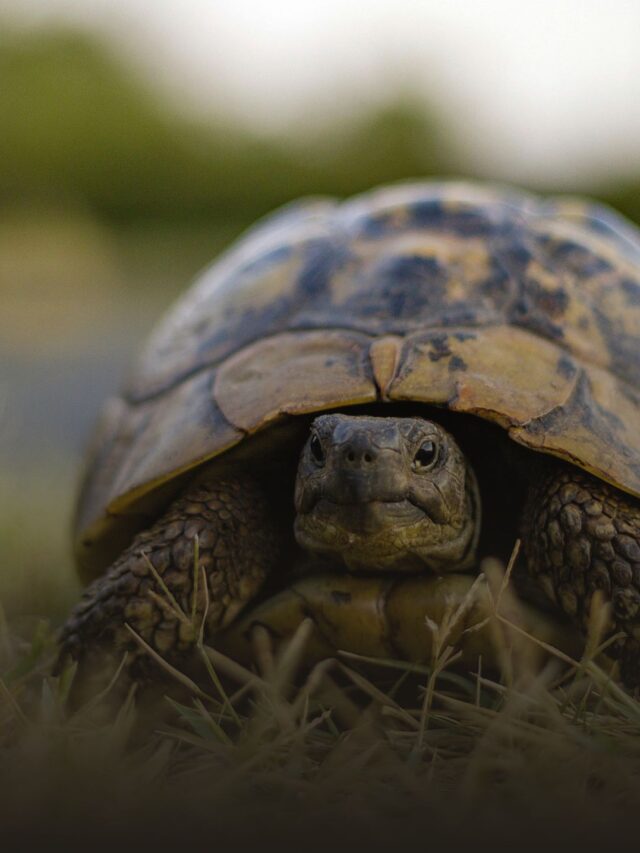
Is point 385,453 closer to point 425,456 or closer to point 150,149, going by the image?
point 425,456

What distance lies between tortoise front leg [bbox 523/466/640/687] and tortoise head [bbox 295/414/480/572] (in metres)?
0.21

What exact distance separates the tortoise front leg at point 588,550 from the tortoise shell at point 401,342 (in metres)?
0.08

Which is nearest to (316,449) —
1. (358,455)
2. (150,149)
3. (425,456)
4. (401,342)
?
(358,455)

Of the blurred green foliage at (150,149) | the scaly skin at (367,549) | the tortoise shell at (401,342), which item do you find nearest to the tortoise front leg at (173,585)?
the scaly skin at (367,549)

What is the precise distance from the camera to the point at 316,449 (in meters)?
2.46

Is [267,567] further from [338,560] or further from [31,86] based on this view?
[31,86]

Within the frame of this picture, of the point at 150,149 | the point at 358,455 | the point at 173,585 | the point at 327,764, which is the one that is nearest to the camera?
the point at 327,764

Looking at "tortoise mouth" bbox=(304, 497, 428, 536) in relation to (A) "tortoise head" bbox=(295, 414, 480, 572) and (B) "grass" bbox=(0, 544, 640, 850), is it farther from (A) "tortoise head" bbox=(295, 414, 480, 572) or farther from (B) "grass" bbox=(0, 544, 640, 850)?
(B) "grass" bbox=(0, 544, 640, 850)

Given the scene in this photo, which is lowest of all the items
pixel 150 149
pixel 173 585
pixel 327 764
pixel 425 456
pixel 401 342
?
pixel 327 764

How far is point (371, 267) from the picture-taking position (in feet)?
10.2

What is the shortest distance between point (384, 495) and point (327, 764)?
65 cm

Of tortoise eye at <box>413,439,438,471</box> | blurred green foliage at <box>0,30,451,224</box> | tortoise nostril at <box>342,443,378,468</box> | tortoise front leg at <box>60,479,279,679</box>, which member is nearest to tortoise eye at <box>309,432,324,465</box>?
tortoise nostril at <box>342,443,378,468</box>

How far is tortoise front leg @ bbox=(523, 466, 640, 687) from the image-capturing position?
2.42 meters

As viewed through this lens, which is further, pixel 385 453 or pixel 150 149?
pixel 150 149
